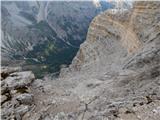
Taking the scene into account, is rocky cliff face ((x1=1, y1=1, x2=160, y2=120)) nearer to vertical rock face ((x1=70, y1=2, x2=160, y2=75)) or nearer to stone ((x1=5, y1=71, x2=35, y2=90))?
vertical rock face ((x1=70, y1=2, x2=160, y2=75))

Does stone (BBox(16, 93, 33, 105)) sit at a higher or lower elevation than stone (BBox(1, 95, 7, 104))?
higher

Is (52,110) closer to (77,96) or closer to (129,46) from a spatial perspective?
(77,96)

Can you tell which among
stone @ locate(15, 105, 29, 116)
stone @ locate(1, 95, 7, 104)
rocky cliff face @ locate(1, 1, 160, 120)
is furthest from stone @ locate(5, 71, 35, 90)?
stone @ locate(15, 105, 29, 116)

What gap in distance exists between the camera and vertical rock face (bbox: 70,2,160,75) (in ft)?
133

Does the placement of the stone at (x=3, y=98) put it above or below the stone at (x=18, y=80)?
below

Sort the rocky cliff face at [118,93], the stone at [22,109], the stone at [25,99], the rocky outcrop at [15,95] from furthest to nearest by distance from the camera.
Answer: the stone at [25,99]
the rocky outcrop at [15,95]
the stone at [22,109]
the rocky cliff face at [118,93]

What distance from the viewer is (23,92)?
30203 mm

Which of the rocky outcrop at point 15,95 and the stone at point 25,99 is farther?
the stone at point 25,99

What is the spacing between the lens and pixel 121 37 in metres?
60.9

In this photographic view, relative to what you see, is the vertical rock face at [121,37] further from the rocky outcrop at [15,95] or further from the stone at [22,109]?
the stone at [22,109]

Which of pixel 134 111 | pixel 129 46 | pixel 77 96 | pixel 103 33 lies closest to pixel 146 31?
pixel 129 46

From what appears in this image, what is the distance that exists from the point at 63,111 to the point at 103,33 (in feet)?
164

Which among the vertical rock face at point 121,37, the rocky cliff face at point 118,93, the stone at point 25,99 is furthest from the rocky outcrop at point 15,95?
the vertical rock face at point 121,37

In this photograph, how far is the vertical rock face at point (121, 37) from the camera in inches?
1598
